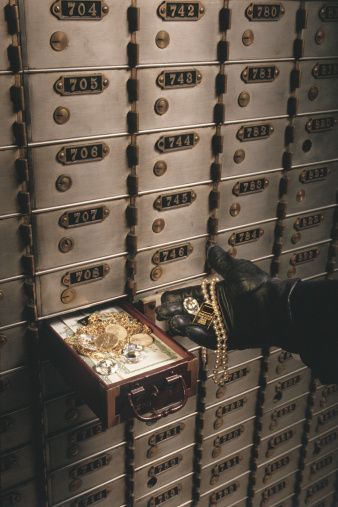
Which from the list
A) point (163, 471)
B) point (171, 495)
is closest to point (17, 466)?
point (163, 471)

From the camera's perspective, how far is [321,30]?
4.34m

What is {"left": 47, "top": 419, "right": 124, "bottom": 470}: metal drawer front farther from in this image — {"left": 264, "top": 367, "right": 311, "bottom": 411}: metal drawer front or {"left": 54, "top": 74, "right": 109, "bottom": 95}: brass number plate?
{"left": 54, "top": 74, "right": 109, "bottom": 95}: brass number plate

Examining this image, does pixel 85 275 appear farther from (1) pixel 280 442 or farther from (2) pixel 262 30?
(1) pixel 280 442

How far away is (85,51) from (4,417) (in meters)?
2.43

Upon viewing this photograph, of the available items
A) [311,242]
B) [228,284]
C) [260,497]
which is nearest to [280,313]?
[228,284]

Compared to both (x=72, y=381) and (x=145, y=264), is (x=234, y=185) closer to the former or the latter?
(x=145, y=264)

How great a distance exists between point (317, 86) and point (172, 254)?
1772mm

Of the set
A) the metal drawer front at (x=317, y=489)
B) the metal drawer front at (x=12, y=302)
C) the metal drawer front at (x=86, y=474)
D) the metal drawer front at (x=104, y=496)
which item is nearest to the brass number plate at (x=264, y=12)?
the metal drawer front at (x=12, y=302)

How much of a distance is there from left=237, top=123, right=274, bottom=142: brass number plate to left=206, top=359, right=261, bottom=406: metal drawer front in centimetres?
198

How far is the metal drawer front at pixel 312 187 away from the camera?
15.4ft

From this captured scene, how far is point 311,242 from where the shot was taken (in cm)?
503

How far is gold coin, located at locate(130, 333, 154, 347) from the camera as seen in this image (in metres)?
3.51

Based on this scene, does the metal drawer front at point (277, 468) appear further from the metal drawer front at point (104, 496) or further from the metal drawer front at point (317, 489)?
the metal drawer front at point (104, 496)

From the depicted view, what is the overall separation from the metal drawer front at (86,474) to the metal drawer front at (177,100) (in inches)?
99.5
